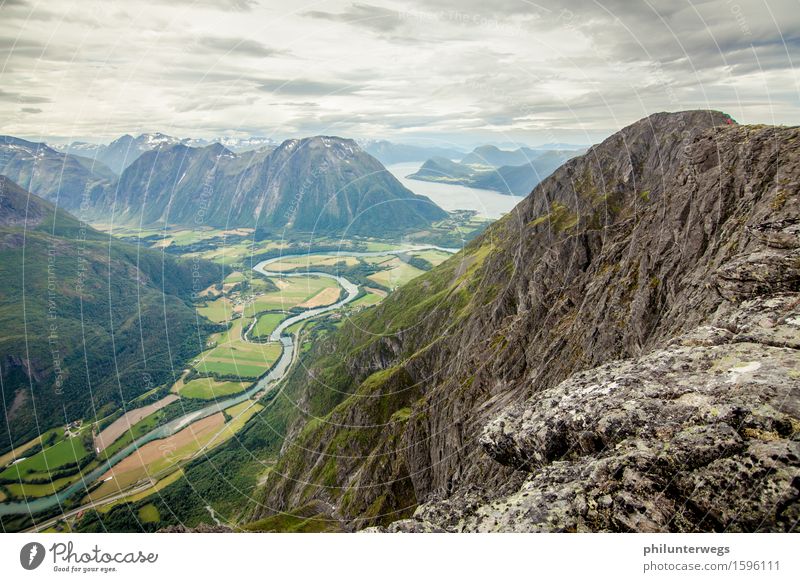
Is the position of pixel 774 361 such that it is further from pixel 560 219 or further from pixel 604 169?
pixel 604 169

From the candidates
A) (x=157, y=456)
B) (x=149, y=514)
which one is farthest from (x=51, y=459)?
(x=149, y=514)

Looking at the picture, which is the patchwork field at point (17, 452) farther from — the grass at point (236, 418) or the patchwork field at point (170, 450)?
the grass at point (236, 418)

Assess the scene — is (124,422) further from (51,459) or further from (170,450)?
(170,450)

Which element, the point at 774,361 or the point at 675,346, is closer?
the point at 774,361

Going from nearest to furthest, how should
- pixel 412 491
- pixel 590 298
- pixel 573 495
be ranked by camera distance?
pixel 573 495, pixel 590 298, pixel 412 491

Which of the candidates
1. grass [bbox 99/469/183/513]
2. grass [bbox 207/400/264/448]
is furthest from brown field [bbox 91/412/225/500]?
grass [bbox 99/469/183/513]

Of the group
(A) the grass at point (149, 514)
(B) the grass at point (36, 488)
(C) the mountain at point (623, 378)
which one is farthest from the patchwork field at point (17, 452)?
(C) the mountain at point (623, 378)

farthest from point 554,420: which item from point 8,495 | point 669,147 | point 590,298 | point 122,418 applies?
point 122,418
